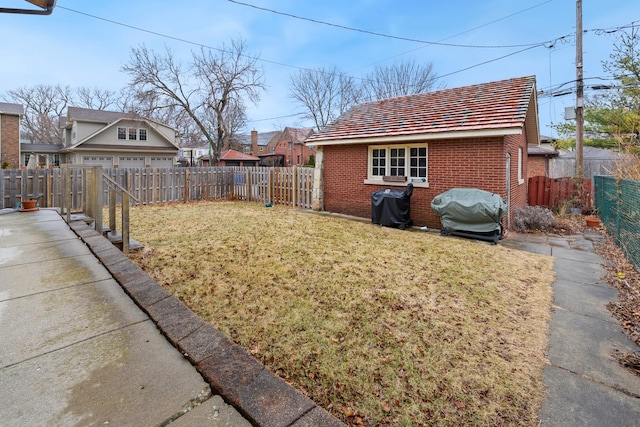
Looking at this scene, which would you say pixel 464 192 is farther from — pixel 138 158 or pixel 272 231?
pixel 138 158

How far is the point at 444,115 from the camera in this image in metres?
8.81

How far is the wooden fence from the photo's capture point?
9828 mm

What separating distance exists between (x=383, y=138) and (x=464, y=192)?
9.45 ft

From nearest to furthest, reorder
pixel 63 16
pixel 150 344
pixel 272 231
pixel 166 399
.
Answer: pixel 166 399 < pixel 150 344 < pixel 272 231 < pixel 63 16

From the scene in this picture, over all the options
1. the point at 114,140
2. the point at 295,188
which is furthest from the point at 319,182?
the point at 114,140

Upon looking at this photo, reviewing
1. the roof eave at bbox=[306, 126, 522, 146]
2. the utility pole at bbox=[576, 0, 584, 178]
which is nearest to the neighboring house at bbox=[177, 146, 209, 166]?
the roof eave at bbox=[306, 126, 522, 146]

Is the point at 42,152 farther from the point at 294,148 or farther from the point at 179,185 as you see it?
the point at 294,148

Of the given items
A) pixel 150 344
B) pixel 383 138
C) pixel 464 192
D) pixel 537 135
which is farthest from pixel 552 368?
pixel 537 135

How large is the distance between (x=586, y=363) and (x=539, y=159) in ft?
76.2

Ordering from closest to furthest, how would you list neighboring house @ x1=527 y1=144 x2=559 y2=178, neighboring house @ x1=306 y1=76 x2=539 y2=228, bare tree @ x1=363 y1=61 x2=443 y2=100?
neighboring house @ x1=306 y1=76 x2=539 y2=228 < neighboring house @ x1=527 y1=144 x2=559 y2=178 < bare tree @ x1=363 y1=61 x2=443 y2=100

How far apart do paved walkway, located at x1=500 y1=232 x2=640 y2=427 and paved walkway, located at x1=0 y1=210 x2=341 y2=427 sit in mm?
1804

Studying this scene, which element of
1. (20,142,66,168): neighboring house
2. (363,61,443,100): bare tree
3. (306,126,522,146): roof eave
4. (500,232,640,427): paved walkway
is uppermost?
(363,61,443,100): bare tree

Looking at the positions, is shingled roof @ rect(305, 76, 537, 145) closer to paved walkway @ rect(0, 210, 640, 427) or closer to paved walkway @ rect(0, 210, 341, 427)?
paved walkway @ rect(0, 210, 640, 427)

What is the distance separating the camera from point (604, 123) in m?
15.8
